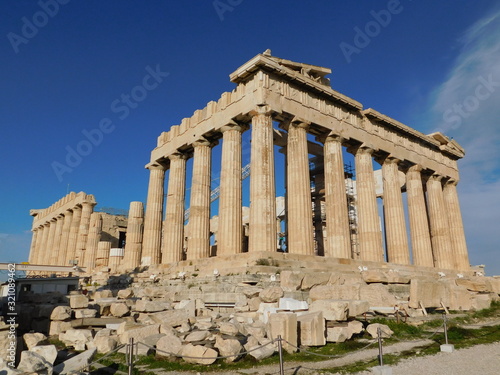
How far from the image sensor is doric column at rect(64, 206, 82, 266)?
39.7 meters

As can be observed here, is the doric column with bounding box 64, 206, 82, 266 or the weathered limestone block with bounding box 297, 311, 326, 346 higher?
the doric column with bounding box 64, 206, 82, 266

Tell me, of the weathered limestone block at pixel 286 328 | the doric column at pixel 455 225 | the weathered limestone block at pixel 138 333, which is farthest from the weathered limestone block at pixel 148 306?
the doric column at pixel 455 225

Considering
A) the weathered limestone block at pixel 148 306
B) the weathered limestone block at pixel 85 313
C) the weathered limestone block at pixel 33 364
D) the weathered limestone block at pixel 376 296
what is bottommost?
the weathered limestone block at pixel 33 364

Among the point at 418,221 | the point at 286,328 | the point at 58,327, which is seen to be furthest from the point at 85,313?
the point at 418,221

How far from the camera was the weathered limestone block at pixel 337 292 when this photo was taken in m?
12.9

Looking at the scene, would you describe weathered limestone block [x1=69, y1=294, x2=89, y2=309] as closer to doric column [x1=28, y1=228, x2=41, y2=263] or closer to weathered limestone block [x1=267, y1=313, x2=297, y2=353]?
weathered limestone block [x1=267, y1=313, x2=297, y2=353]

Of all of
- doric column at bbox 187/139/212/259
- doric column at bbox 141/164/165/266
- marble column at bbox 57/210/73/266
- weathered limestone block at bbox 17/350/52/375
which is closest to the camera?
weathered limestone block at bbox 17/350/52/375

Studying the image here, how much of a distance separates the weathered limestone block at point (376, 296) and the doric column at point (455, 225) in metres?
23.7

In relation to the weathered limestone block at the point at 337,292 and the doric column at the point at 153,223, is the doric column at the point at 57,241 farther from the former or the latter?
the weathered limestone block at the point at 337,292

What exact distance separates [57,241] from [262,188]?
110 feet

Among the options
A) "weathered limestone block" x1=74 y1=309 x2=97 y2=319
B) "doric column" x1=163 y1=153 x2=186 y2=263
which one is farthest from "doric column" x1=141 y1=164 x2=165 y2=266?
"weathered limestone block" x1=74 y1=309 x2=97 y2=319

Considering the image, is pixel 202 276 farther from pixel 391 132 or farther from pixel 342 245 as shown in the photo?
pixel 391 132

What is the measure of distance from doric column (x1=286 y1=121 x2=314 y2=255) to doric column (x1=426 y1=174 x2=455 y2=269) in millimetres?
16145

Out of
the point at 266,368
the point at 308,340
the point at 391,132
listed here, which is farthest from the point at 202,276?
the point at 391,132
